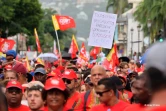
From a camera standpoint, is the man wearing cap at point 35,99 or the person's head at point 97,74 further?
the person's head at point 97,74

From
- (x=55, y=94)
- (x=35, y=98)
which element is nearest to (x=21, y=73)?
(x=35, y=98)

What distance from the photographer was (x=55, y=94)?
7.16m

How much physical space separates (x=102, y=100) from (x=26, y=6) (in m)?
61.4

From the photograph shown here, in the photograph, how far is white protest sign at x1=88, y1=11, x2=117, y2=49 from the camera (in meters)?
15.4

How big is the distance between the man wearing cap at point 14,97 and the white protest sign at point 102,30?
7216mm

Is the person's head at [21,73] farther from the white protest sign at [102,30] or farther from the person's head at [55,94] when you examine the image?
the white protest sign at [102,30]

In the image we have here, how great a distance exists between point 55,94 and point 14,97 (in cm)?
98

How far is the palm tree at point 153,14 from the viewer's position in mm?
43500

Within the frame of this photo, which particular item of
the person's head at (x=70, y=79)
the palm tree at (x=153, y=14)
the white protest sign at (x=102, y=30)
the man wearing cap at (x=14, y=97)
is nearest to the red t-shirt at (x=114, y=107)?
the man wearing cap at (x=14, y=97)

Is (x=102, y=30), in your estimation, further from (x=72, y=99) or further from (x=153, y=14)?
(x=153, y=14)

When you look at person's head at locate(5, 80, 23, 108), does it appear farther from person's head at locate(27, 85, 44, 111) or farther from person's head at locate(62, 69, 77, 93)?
person's head at locate(62, 69, 77, 93)

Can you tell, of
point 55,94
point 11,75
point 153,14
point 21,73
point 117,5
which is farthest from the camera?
point 117,5

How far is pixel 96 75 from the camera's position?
9055mm

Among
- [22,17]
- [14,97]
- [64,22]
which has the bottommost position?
[14,97]
